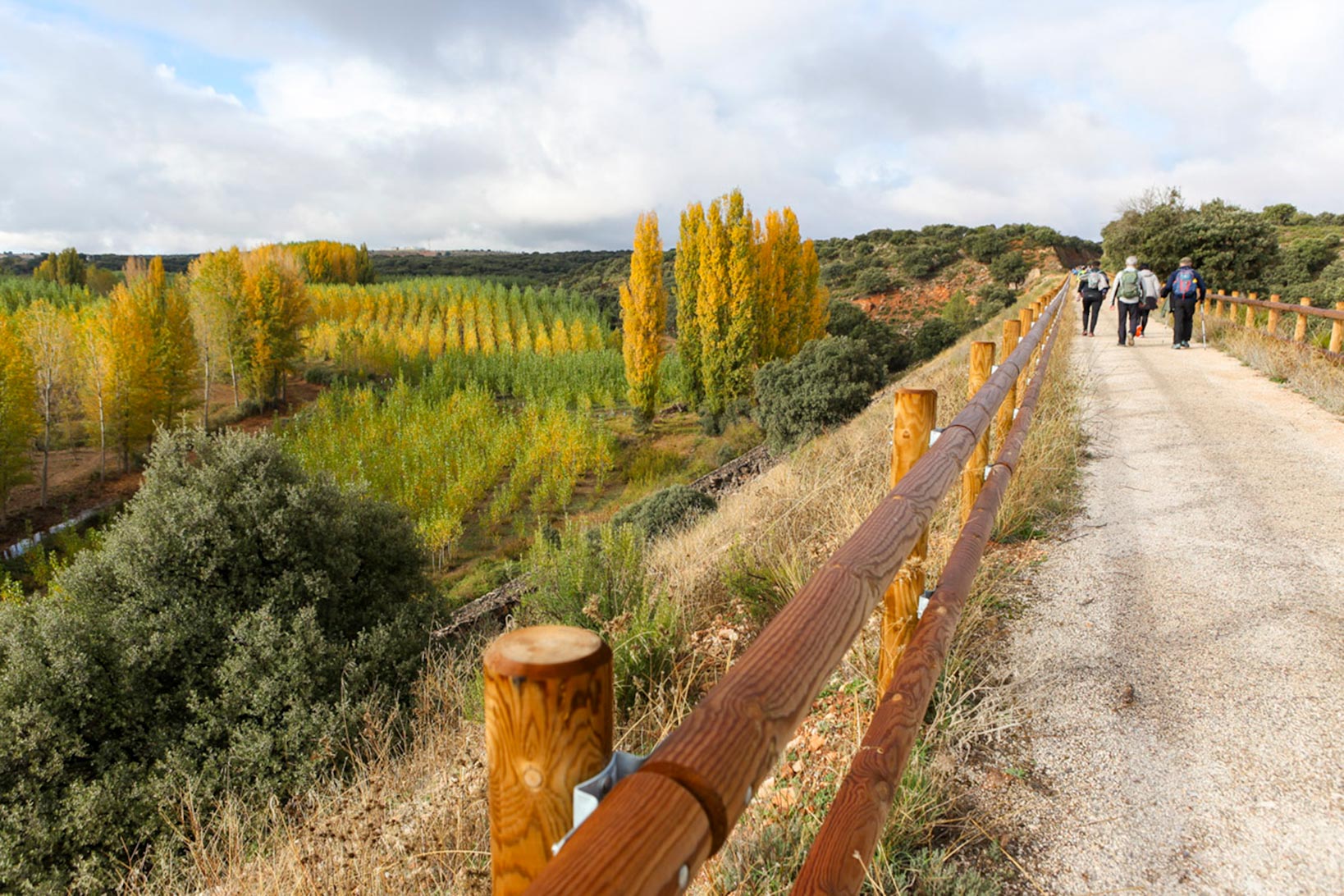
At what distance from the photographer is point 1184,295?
45.9 ft

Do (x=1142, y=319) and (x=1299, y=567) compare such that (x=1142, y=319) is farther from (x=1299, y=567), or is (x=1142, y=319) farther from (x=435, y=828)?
(x=435, y=828)

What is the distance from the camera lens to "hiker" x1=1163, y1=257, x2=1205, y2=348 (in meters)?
13.8

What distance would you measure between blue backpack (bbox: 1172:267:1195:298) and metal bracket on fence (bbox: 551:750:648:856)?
53.5 ft

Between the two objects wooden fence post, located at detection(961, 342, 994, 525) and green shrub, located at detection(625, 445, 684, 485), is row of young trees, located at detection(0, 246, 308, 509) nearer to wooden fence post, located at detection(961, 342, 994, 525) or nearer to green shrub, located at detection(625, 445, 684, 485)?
green shrub, located at detection(625, 445, 684, 485)

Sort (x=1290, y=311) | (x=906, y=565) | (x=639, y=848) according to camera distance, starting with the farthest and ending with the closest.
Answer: (x=1290, y=311) → (x=906, y=565) → (x=639, y=848)

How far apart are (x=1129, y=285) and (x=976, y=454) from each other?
1357cm

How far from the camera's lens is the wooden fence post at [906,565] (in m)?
2.49

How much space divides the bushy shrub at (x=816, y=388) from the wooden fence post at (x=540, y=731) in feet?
54.6

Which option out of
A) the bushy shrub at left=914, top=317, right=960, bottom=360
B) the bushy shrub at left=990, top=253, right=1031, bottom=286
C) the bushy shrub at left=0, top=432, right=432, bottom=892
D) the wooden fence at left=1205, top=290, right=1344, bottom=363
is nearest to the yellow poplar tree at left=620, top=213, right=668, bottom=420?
the bushy shrub at left=914, top=317, right=960, bottom=360

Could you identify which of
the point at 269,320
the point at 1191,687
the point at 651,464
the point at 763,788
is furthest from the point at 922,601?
the point at 269,320

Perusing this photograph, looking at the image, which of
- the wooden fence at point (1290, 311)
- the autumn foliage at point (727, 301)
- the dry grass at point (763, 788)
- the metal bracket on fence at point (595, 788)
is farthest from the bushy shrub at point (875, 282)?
the metal bracket on fence at point (595, 788)

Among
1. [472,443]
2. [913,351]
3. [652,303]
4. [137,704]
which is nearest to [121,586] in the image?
[137,704]

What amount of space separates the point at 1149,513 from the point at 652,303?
25.0 metres

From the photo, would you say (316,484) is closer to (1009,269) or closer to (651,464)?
(651,464)
